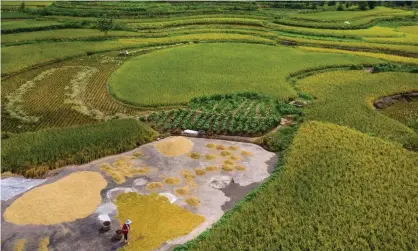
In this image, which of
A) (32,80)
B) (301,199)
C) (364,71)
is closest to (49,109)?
(32,80)

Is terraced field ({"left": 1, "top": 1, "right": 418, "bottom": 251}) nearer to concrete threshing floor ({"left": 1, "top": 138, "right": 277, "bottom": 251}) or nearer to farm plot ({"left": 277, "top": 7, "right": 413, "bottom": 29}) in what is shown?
concrete threshing floor ({"left": 1, "top": 138, "right": 277, "bottom": 251})

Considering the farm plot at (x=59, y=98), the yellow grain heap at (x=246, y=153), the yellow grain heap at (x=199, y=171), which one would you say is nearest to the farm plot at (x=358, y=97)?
the yellow grain heap at (x=246, y=153)

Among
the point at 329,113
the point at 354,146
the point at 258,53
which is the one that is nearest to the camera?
the point at 354,146

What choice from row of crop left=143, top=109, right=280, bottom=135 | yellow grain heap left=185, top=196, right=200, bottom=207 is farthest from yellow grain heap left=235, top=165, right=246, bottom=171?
row of crop left=143, top=109, right=280, bottom=135

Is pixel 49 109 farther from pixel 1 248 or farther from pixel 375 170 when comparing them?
pixel 375 170

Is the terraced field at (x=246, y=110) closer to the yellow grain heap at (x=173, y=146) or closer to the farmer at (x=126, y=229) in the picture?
the yellow grain heap at (x=173, y=146)

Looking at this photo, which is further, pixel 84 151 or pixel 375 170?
pixel 84 151

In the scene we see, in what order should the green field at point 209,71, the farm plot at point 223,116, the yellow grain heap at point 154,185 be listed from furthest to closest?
1. the green field at point 209,71
2. the farm plot at point 223,116
3. the yellow grain heap at point 154,185

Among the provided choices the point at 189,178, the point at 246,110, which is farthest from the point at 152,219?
the point at 246,110
